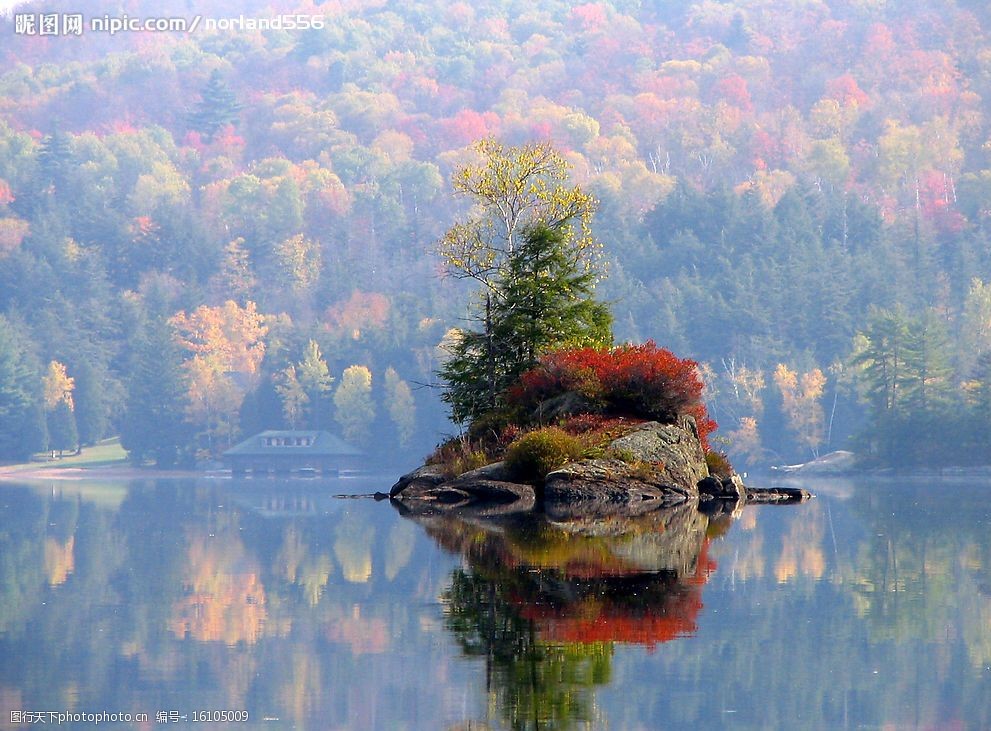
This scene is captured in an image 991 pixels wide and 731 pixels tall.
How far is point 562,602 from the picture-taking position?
16.1 metres

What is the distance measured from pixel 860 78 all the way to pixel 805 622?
189 m

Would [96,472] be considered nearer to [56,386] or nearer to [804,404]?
[56,386]

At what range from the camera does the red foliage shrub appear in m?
36.2

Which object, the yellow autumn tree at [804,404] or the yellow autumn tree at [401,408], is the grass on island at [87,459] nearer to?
the yellow autumn tree at [401,408]

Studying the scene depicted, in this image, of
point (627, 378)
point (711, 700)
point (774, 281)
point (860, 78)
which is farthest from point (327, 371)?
point (711, 700)

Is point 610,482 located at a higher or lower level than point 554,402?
lower

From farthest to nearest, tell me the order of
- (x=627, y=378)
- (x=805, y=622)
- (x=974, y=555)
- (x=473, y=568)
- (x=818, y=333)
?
1. (x=818, y=333)
2. (x=627, y=378)
3. (x=974, y=555)
4. (x=473, y=568)
5. (x=805, y=622)

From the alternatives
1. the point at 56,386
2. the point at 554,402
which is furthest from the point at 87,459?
the point at 554,402

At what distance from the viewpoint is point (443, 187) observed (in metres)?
→ 177

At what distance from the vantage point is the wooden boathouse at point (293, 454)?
421ft

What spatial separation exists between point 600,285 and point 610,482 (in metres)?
103

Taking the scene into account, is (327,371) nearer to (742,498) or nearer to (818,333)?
(818,333)

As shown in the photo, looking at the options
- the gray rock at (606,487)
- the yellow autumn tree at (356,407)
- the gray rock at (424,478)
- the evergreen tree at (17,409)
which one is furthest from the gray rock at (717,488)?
the evergreen tree at (17,409)

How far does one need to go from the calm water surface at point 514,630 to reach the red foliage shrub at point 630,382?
9722 millimetres
